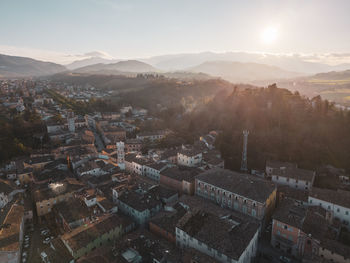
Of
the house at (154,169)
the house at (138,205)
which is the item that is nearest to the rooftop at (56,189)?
the house at (138,205)

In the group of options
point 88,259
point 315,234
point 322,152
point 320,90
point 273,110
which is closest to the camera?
point 88,259

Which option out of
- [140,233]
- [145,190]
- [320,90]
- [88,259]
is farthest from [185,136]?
[320,90]

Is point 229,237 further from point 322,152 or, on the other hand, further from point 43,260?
point 322,152

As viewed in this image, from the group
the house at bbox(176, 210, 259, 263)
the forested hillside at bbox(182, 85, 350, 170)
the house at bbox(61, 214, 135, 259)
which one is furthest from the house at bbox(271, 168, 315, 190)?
the house at bbox(61, 214, 135, 259)

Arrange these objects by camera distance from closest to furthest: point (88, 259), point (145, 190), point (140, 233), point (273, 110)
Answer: point (88, 259) → point (140, 233) → point (145, 190) → point (273, 110)

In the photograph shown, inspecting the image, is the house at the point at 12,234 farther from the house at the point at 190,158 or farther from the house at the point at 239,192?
the house at the point at 190,158

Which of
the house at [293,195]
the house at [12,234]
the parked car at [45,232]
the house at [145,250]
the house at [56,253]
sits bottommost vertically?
the parked car at [45,232]
